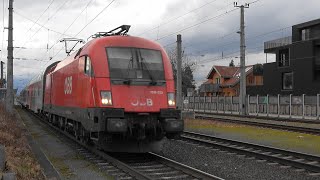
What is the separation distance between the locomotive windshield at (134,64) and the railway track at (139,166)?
2114 mm

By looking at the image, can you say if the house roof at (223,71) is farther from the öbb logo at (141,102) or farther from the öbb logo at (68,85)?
the öbb logo at (141,102)

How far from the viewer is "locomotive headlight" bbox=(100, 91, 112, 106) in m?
10.9

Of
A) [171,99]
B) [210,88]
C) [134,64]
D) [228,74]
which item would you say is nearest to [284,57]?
[210,88]

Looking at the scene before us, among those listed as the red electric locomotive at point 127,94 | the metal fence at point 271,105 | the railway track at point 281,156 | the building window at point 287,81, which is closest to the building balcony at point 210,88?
the building window at point 287,81

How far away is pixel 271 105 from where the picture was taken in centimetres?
3472

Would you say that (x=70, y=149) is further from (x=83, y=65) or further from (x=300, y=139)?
(x=300, y=139)

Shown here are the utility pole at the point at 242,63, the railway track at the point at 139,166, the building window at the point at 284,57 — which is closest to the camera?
the railway track at the point at 139,166

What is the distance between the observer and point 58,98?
673 inches

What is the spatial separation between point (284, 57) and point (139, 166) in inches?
1821

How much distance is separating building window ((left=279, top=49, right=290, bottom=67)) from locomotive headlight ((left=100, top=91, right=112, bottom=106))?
44286mm

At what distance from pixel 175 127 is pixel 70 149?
4.57 metres

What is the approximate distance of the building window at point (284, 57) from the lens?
173ft

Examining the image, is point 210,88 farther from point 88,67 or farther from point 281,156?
point 88,67

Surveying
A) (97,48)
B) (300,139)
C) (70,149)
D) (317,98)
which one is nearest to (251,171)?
(97,48)
